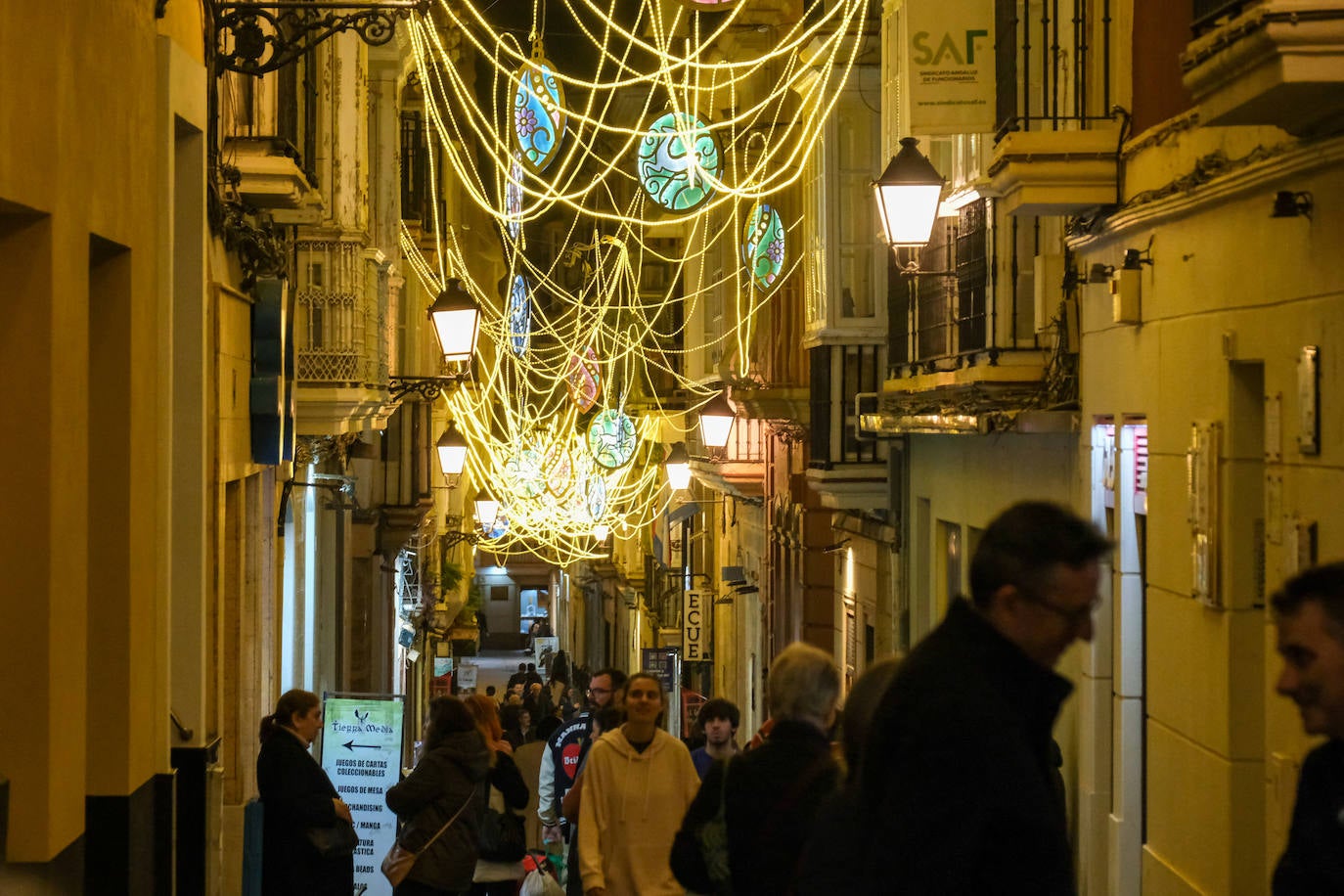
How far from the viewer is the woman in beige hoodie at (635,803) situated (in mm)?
7750

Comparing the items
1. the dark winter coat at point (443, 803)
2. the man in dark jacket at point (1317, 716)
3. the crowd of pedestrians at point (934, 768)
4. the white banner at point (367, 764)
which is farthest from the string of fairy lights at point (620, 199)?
the man in dark jacket at point (1317, 716)

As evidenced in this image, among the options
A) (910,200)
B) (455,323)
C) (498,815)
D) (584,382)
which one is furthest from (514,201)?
(498,815)

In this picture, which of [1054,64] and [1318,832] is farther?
[1054,64]

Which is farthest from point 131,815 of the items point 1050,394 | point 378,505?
point 378,505

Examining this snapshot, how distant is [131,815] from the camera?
768cm

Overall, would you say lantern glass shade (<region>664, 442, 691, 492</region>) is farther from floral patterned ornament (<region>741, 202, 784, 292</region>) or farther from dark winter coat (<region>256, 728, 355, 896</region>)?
dark winter coat (<region>256, 728, 355, 896</region>)

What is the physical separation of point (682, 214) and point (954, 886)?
53.9 feet

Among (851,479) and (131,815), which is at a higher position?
(851,479)

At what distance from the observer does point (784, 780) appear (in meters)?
5.39

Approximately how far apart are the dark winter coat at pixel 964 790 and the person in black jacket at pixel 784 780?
1.98 metres

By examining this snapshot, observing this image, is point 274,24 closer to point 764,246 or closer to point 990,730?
point 990,730

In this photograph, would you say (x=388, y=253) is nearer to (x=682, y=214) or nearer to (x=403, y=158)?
(x=682, y=214)

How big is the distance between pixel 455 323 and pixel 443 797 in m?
6.45

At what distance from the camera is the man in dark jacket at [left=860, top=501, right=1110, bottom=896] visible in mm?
3213
